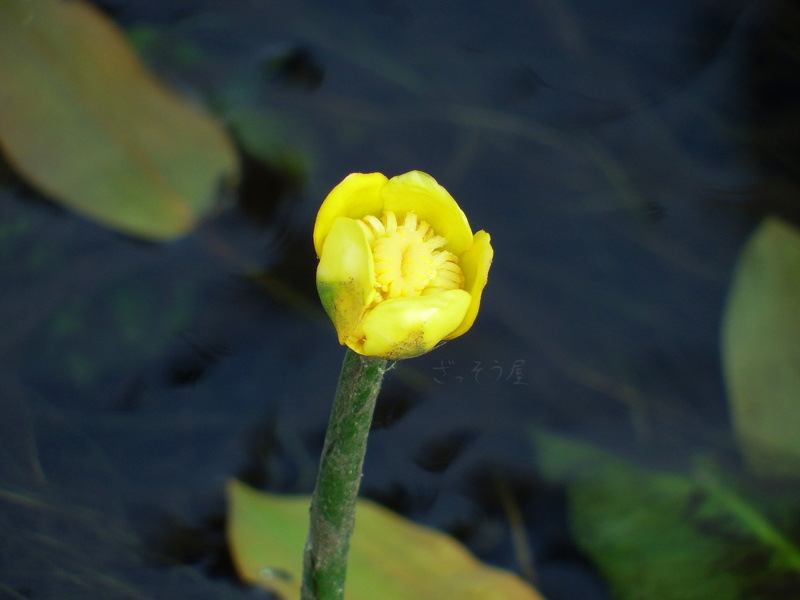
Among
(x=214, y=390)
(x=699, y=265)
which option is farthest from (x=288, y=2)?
(x=699, y=265)

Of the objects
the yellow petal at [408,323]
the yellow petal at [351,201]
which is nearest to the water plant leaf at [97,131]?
the yellow petal at [351,201]

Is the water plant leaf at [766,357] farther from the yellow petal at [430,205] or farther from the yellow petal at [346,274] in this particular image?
the yellow petal at [346,274]

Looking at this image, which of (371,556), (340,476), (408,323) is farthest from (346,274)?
(371,556)

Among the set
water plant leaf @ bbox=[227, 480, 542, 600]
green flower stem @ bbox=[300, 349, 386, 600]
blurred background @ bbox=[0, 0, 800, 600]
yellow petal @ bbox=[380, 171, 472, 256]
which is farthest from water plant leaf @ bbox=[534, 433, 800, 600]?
yellow petal @ bbox=[380, 171, 472, 256]

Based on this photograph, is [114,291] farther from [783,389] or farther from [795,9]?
[795,9]

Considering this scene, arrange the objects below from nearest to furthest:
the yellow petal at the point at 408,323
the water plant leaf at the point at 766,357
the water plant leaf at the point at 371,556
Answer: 1. the yellow petal at the point at 408,323
2. the water plant leaf at the point at 371,556
3. the water plant leaf at the point at 766,357
